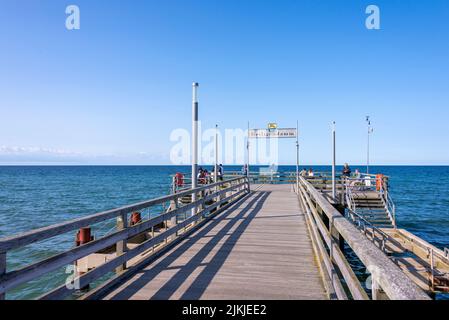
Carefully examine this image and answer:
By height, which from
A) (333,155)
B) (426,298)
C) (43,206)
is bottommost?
(43,206)

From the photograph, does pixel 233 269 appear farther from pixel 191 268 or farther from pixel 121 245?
pixel 121 245

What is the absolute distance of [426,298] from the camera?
62.9 inches

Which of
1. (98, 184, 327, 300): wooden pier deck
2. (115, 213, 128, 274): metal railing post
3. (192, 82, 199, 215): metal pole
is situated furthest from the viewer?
(192, 82, 199, 215): metal pole

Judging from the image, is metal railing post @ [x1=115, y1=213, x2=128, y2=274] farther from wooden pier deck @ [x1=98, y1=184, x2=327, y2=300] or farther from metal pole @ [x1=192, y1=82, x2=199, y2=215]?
metal pole @ [x1=192, y1=82, x2=199, y2=215]

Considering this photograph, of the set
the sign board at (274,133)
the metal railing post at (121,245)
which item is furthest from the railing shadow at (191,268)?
the sign board at (274,133)

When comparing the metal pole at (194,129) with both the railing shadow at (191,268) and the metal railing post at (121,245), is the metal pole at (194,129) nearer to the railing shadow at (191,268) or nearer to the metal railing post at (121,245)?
the railing shadow at (191,268)

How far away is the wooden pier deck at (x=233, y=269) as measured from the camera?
4.21 meters

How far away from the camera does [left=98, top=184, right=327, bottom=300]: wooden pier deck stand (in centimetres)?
421

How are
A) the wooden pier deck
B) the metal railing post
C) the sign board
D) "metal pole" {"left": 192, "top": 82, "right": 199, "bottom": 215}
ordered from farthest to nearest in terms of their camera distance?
the sign board < "metal pole" {"left": 192, "top": 82, "right": 199, "bottom": 215} < the metal railing post < the wooden pier deck

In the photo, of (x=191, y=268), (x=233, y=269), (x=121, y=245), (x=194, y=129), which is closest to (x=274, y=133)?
(x=194, y=129)

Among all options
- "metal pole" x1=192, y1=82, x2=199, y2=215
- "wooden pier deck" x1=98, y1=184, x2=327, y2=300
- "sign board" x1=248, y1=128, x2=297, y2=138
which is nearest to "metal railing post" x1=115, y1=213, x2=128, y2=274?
"wooden pier deck" x1=98, y1=184, x2=327, y2=300
